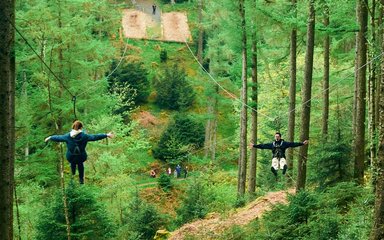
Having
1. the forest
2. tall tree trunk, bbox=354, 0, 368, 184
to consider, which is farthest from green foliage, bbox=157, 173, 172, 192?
tall tree trunk, bbox=354, 0, 368, 184

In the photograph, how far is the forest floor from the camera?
5678 centimetres

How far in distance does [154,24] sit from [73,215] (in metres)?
47.9

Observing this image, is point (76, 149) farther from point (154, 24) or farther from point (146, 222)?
point (154, 24)

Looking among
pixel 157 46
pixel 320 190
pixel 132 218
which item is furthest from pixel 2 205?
pixel 157 46

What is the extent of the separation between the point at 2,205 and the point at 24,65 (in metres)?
17.6

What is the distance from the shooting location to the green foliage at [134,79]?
144 feet

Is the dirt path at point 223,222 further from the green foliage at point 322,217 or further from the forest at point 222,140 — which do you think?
the green foliage at point 322,217

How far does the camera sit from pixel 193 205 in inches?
776

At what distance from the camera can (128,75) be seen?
4431 cm

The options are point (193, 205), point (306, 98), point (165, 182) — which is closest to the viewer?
point (306, 98)

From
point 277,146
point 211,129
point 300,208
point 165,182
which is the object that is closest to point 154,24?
point 211,129

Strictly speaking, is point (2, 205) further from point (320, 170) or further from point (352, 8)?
point (352, 8)

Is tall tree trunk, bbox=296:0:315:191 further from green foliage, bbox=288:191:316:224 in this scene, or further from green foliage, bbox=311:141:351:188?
green foliage, bbox=288:191:316:224

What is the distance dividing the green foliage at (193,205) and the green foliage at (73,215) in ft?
21.2
